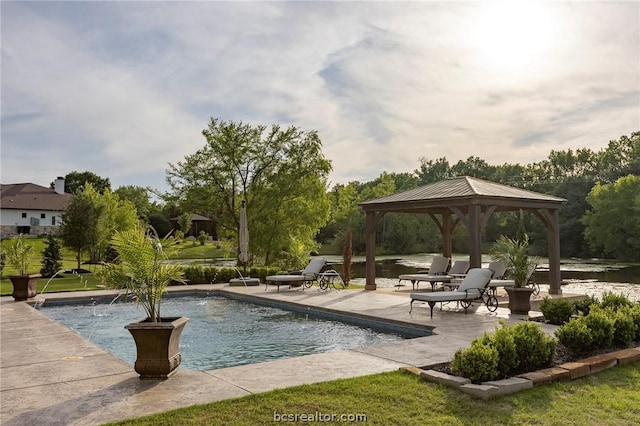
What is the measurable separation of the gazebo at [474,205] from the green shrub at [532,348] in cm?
659

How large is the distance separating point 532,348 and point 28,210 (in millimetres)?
48128

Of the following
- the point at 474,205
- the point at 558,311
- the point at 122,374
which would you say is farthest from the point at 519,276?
the point at 122,374

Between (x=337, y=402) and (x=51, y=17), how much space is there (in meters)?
8.00

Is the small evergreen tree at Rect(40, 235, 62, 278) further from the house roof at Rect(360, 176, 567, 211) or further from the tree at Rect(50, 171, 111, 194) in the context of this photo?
the tree at Rect(50, 171, 111, 194)

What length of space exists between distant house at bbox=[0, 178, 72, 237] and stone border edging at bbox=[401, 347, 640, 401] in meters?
43.7

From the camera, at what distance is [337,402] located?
3980 millimetres

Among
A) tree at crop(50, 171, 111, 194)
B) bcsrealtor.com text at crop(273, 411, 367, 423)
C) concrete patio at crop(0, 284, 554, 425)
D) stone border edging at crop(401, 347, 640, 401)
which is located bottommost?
concrete patio at crop(0, 284, 554, 425)

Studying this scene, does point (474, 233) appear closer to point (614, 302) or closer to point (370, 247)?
point (370, 247)

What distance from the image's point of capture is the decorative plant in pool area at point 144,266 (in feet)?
16.4

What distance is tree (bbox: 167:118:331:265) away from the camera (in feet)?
71.6

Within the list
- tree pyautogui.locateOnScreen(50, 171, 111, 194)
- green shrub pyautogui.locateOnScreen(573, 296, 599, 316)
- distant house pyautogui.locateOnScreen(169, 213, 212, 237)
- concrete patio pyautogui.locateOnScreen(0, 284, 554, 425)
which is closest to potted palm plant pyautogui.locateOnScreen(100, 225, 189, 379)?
concrete patio pyautogui.locateOnScreen(0, 284, 554, 425)

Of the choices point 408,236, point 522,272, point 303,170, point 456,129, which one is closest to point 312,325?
point 522,272

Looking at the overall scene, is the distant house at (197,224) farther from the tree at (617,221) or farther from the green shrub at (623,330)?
the green shrub at (623,330)

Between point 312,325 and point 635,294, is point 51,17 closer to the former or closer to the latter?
point 312,325
